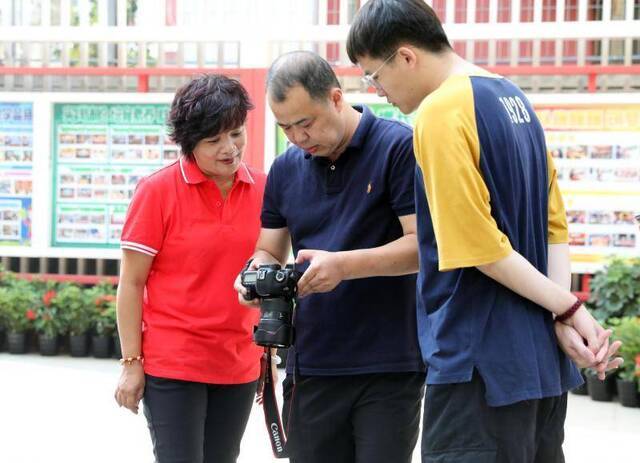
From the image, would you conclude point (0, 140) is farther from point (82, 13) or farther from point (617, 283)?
point (617, 283)

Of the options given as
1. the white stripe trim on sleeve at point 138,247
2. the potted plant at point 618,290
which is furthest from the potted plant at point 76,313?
the white stripe trim on sleeve at point 138,247

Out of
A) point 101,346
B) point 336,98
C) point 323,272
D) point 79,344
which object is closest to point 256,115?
point 101,346

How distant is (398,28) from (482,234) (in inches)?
20.8

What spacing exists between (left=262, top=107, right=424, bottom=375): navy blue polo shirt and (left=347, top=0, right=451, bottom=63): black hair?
570mm

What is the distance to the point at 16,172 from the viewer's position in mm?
8656

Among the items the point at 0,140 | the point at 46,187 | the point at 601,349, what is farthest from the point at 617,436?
the point at 0,140

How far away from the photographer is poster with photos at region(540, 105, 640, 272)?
7.49 metres

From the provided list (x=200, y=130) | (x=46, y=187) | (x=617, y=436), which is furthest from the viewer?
(x=46, y=187)

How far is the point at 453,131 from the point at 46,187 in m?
6.87

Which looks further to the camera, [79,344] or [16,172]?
[16,172]

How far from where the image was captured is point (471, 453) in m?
2.24

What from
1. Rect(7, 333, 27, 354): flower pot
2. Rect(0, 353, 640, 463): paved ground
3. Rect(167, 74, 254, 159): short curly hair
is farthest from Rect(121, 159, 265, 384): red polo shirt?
Rect(7, 333, 27, 354): flower pot

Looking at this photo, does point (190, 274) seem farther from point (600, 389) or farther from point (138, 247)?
point (600, 389)

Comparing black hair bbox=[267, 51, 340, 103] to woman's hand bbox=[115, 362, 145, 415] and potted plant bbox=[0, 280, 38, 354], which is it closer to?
woman's hand bbox=[115, 362, 145, 415]
